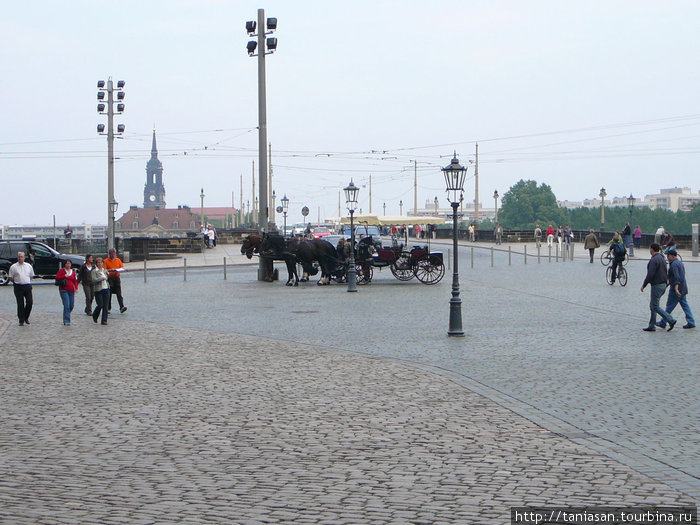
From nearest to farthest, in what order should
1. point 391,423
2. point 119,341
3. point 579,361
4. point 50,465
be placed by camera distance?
1. point 50,465
2. point 391,423
3. point 579,361
4. point 119,341

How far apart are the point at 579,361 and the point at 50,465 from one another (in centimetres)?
792

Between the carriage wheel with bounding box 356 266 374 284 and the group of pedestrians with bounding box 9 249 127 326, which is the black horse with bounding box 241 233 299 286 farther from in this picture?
the group of pedestrians with bounding box 9 249 127 326

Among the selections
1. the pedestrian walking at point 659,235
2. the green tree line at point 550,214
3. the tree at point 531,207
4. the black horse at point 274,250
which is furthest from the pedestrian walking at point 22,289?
the tree at point 531,207

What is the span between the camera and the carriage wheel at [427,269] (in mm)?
30516

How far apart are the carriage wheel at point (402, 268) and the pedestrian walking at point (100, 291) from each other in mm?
12297

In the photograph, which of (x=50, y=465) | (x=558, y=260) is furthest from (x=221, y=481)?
(x=558, y=260)

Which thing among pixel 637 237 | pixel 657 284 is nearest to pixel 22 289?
pixel 657 284

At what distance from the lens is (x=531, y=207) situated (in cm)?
15325

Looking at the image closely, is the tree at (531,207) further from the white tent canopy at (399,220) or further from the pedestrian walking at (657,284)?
the pedestrian walking at (657,284)

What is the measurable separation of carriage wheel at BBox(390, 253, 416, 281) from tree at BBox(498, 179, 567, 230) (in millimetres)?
120494

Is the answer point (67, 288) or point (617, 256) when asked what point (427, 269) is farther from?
point (67, 288)

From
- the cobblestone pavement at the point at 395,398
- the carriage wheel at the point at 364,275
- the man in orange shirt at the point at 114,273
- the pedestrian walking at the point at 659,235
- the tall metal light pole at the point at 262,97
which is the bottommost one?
the cobblestone pavement at the point at 395,398

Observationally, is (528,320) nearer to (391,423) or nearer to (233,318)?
(233,318)

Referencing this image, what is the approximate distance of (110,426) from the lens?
8875 millimetres
